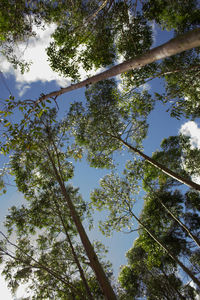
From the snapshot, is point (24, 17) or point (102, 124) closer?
point (24, 17)

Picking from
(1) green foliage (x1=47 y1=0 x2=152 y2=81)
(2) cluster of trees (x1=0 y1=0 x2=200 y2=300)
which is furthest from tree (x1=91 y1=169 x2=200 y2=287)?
(1) green foliage (x1=47 y1=0 x2=152 y2=81)

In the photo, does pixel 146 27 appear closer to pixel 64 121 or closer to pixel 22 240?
pixel 64 121

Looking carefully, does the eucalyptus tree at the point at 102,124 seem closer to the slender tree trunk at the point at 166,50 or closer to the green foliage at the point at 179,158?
the green foliage at the point at 179,158

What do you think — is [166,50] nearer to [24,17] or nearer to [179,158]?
[24,17]

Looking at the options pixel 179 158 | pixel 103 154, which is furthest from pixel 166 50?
pixel 179 158

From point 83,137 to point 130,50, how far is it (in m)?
5.94

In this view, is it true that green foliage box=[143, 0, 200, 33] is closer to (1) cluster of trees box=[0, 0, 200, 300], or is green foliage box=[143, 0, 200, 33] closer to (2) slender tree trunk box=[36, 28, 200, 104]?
(1) cluster of trees box=[0, 0, 200, 300]

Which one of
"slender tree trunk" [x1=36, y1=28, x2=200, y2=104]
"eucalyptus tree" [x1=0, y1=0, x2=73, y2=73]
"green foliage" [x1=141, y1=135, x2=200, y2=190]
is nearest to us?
"slender tree trunk" [x1=36, y1=28, x2=200, y2=104]

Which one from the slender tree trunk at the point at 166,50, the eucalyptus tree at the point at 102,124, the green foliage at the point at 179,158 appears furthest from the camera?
the green foliage at the point at 179,158

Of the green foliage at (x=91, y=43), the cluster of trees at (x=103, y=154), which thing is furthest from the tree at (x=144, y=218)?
the green foliage at (x=91, y=43)

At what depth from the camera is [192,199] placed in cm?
1345

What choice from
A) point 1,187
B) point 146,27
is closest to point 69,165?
point 1,187

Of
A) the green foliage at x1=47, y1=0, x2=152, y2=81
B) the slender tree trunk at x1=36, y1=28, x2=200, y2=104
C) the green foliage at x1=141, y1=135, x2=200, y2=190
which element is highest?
the green foliage at x1=47, y1=0, x2=152, y2=81

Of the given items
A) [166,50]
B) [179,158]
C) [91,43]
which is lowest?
[166,50]
